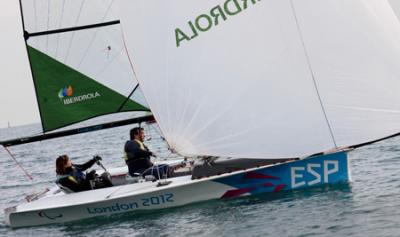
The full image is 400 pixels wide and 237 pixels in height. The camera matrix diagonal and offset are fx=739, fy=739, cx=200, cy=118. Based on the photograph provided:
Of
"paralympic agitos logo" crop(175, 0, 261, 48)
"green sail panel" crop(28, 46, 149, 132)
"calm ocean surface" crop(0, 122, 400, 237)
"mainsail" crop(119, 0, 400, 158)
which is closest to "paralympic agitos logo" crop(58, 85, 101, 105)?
"green sail panel" crop(28, 46, 149, 132)

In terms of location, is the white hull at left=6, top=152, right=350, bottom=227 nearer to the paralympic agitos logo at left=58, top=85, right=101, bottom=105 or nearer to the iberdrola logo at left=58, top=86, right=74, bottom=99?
the paralympic agitos logo at left=58, top=85, right=101, bottom=105

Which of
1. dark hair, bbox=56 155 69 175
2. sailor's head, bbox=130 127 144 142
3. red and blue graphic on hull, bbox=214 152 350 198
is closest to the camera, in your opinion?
red and blue graphic on hull, bbox=214 152 350 198

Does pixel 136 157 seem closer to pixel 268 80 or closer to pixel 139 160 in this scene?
pixel 139 160

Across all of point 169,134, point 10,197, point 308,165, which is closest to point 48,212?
point 169,134

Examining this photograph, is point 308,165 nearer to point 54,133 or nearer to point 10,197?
point 54,133

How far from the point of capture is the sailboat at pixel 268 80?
1039 centimetres

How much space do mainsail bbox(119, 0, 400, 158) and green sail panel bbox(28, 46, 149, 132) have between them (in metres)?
2.24

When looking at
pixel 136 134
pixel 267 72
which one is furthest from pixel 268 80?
pixel 136 134

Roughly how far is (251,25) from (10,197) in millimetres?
9660

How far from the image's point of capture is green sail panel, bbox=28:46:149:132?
Answer: 13.3 metres

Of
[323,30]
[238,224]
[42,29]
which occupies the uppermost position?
[42,29]

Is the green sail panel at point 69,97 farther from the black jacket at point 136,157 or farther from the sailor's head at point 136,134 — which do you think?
the black jacket at point 136,157

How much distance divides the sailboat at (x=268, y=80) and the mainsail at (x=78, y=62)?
84.1 inches

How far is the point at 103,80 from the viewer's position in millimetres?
13281
